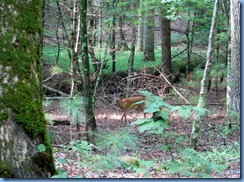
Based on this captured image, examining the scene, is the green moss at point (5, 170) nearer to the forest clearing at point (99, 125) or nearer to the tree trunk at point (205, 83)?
the forest clearing at point (99, 125)

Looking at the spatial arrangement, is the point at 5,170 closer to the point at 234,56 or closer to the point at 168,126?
the point at 168,126

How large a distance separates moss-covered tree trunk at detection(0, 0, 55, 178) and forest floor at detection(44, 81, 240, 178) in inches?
21.9

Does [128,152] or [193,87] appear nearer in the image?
[128,152]

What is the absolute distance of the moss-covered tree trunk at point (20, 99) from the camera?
285 centimetres

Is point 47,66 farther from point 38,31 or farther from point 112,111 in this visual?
point 38,31

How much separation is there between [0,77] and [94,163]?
1.40 metres

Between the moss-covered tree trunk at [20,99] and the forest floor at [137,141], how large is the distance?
1.83ft

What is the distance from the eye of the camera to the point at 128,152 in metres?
5.61

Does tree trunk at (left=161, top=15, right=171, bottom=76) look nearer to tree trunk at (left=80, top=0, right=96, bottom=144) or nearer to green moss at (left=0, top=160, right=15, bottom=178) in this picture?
tree trunk at (left=80, top=0, right=96, bottom=144)

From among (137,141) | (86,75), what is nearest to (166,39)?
(86,75)

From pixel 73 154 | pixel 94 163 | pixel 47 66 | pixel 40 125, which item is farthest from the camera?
pixel 47 66

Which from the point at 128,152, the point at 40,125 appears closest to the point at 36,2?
the point at 40,125

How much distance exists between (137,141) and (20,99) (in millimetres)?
3963

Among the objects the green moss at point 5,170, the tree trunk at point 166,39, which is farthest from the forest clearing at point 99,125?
the tree trunk at point 166,39
